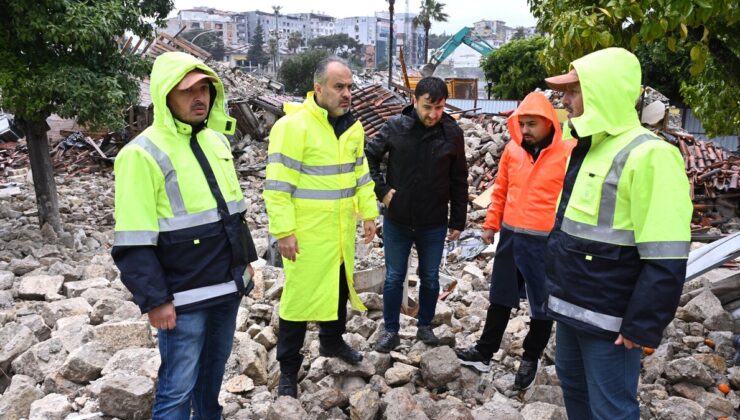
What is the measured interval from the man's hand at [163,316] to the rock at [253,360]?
1.46 m

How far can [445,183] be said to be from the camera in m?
4.03

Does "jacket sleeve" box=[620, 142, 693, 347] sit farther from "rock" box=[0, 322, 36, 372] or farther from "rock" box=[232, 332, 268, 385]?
"rock" box=[0, 322, 36, 372]

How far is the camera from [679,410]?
128 inches

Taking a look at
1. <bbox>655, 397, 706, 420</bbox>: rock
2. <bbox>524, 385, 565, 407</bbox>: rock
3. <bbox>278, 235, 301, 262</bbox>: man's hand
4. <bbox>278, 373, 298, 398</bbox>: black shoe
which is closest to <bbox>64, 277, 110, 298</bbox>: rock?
<bbox>278, 373, 298, 398</bbox>: black shoe

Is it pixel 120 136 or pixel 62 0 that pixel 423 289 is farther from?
pixel 120 136

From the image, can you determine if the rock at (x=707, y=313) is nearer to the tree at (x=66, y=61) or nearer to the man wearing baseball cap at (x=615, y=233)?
the man wearing baseball cap at (x=615, y=233)

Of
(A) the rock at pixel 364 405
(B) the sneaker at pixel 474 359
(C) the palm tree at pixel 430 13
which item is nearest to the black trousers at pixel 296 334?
(A) the rock at pixel 364 405

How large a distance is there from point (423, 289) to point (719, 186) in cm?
962

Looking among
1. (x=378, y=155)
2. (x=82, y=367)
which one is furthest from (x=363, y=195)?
(x=82, y=367)

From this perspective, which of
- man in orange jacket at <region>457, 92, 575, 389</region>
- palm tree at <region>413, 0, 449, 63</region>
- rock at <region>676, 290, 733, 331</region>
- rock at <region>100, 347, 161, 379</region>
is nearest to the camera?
man in orange jacket at <region>457, 92, 575, 389</region>

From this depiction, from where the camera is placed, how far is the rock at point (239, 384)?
366 cm

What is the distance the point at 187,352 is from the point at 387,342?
6.03 ft

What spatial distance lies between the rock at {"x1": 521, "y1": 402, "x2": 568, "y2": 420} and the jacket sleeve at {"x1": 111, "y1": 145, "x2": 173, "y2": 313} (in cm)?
214

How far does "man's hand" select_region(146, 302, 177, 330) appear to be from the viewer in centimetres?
240
